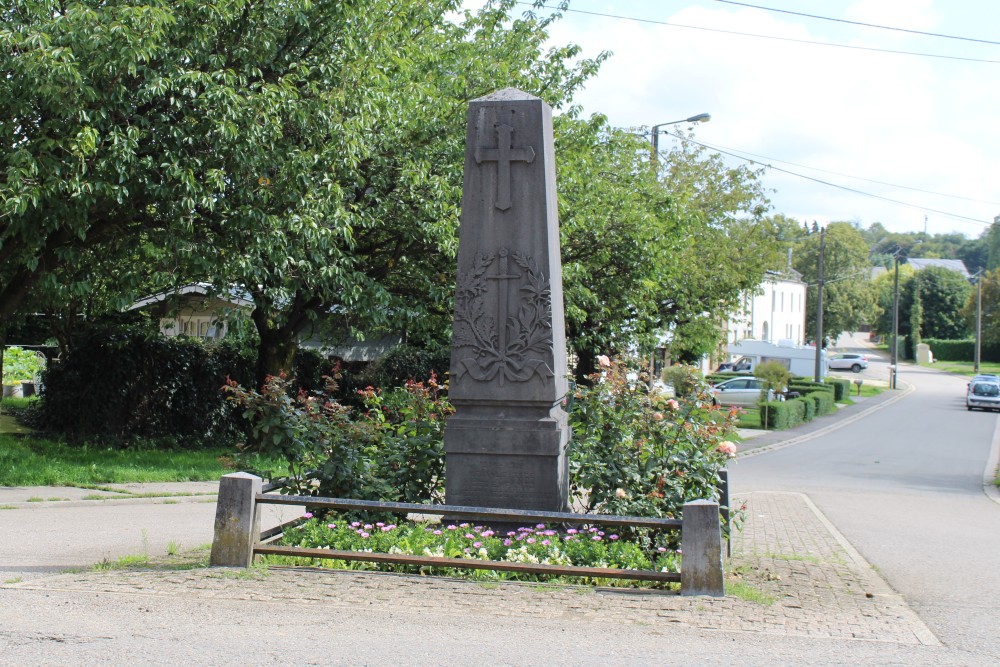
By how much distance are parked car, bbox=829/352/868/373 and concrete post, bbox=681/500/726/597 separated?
82.3 metres

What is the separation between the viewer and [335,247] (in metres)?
14.9

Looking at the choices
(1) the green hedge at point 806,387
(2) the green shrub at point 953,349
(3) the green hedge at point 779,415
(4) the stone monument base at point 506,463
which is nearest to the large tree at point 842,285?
(2) the green shrub at point 953,349

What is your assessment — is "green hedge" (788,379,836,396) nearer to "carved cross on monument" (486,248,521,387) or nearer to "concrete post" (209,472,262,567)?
"carved cross on monument" (486,248,521,387)

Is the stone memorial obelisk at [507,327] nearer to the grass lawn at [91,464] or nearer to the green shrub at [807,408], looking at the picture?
the grass lawn at [91,464]

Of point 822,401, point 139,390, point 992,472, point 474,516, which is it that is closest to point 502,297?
point 474,516

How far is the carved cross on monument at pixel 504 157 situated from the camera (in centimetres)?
852

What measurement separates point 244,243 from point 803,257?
9740cm

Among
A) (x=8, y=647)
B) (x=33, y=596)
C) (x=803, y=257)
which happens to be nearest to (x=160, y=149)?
(x=33, y=596)

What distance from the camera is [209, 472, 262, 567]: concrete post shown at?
7.42m

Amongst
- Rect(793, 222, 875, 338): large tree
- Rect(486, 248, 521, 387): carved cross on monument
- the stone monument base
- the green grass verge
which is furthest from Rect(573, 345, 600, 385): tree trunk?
Rect(793, 222, 875, 338): large tree

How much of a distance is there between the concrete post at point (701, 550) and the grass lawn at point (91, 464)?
732cm

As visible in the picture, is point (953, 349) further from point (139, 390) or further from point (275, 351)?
point (139, 390)

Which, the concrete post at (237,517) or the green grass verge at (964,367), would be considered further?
the green grass verge at (964,367)

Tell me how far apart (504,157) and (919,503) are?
11.4 metres
